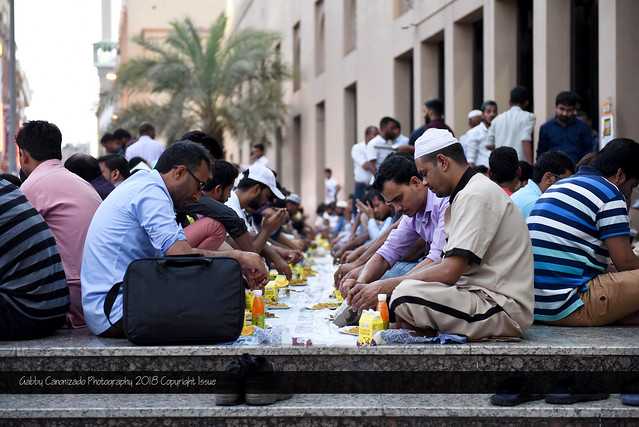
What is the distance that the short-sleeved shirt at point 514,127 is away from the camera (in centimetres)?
1337

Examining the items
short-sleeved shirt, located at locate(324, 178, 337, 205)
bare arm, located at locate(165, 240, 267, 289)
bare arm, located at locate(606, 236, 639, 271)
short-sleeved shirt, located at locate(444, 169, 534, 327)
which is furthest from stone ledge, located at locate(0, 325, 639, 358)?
short-sleeved shirt, located at locate(324, 178, 337, 205)

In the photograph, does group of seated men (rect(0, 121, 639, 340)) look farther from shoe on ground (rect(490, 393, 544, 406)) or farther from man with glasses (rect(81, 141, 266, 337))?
shoe on ground (rect(490, 393, 544, 406))

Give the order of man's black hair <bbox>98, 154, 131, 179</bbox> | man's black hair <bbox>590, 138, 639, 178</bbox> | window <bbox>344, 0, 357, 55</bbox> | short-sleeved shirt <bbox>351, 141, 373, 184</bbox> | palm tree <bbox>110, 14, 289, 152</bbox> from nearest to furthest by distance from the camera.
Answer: man's black hair <bbox>590, 138, 639, 178</bbox> < man's black hair <bbox>98, 154, 131, 179</bbox> < short-sleeved shirt <bbox>351, 141, 373, 184</bbox> < window <bbox>344, 0, 357, 55</bbox> < palm tree <bbox>110, 14, 289, 152</bbox>

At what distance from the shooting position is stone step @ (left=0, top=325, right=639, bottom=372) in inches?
225

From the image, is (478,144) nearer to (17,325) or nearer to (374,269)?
(374,269)

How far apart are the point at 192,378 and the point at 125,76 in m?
28.9

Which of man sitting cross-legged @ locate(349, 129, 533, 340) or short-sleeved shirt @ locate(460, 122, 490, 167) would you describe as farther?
short-sleeved shirt @ locate(460, 122, 490, 167)

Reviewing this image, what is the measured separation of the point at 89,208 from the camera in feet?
23.5

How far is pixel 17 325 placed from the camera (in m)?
6.21

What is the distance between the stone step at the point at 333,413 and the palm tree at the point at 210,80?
2718 cm

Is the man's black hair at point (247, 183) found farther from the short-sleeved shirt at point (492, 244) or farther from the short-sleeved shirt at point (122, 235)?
the short-sleeved shirt at point (492, 244)

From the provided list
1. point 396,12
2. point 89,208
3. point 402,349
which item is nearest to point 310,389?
point 402,349

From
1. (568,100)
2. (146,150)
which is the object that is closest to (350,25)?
(146,150)

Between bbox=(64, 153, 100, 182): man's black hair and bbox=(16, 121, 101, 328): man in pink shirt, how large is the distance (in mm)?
2306
